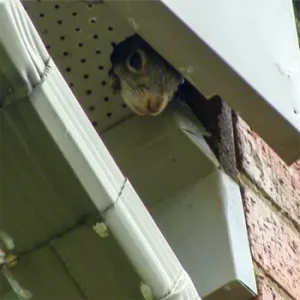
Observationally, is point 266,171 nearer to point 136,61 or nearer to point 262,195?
point 262,195

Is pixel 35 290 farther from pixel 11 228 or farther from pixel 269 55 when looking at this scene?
pixel 269 55

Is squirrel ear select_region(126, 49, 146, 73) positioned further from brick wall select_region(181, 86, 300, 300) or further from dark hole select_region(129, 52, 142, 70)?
brick wall select_region(181, 86, 300, 300)

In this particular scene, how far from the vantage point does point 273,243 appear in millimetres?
1208

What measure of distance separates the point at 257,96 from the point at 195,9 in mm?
123

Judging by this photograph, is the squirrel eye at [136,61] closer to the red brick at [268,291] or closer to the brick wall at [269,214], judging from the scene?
the brick wall at [269,214]

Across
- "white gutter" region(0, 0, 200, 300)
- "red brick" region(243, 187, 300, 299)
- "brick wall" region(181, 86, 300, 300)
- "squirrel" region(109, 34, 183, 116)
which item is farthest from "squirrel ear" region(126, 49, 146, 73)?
"white gutter" region(0, 0, 200, 300)

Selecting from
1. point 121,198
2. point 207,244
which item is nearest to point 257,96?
point 207,244

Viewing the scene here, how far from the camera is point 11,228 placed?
72 centimetres

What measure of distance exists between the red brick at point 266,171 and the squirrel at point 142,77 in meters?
0.16

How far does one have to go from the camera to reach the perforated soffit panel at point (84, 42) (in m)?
1.14

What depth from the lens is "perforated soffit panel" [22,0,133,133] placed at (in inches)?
44.8

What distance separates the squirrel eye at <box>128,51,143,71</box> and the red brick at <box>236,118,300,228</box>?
20cm

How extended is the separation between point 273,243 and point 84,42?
365 millimetres

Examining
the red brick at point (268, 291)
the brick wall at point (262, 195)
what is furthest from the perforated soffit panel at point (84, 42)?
the red brick at point (268, 291)
